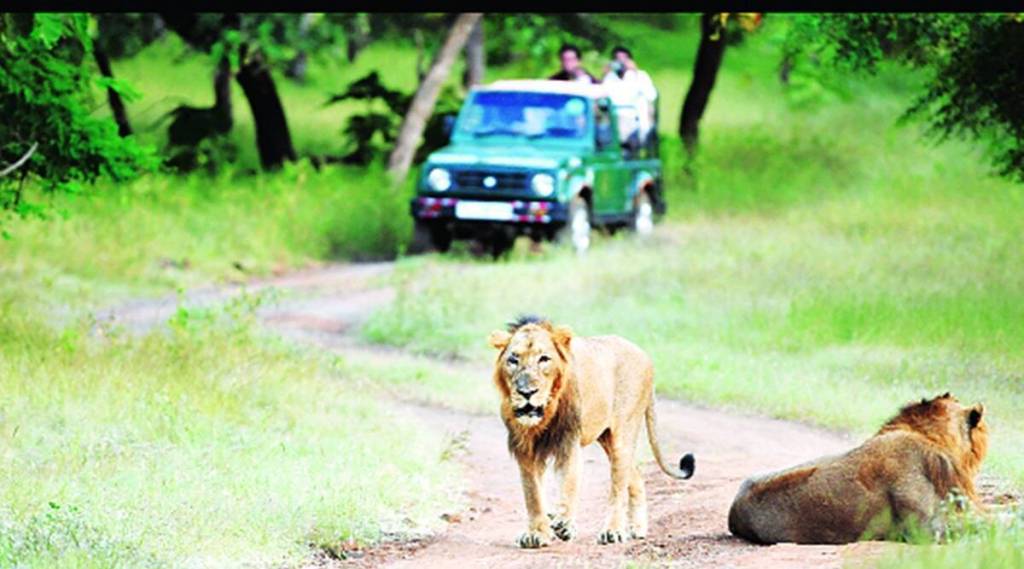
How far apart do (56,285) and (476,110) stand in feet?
20.9

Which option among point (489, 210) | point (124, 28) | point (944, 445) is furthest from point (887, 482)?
point (124, 28)

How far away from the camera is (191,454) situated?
1162 cm

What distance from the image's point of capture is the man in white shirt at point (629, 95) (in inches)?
1062

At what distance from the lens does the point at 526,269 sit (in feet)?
74.0

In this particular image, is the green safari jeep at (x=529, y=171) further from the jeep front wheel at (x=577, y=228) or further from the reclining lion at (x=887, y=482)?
the reclining lion at (x=887, y=482)

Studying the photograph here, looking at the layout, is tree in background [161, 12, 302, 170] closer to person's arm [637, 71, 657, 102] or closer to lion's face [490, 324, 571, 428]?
person's arm [637, 71, 657, 102]

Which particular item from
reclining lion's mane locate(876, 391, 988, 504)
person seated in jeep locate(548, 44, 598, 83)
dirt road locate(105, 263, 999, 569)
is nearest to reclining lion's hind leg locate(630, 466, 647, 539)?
dirt road locate(105, 263, 999, 569)

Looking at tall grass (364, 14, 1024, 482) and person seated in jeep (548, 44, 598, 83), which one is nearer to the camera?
tall grass (364, 14, 1024, 482)

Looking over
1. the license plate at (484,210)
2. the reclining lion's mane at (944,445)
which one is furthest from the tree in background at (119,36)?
the reclining lion's mane at (944,445)

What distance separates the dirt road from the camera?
9.01 meters

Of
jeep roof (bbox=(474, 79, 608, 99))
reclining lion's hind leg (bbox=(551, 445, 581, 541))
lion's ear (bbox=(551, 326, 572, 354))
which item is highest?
lion's ear (bbox=(551, 326, 572, 354))

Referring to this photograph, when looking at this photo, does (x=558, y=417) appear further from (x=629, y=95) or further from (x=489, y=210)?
(x=629, y=95)

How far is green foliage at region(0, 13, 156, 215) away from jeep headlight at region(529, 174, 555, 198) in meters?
8.78

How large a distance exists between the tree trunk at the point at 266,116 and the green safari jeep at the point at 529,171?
264 inches
